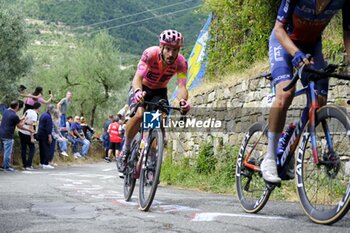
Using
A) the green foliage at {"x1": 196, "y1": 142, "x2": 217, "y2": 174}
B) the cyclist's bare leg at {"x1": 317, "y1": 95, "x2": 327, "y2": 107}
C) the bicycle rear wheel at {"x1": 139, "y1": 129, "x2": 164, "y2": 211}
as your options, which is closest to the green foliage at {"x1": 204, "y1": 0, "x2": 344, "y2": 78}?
the green foliage at {"x1": 196, "y1": 142, "x2": 217, "y2": 174}

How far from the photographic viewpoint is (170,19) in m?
128

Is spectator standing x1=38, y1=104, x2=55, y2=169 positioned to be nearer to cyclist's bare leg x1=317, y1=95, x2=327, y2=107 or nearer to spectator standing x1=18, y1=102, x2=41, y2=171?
spectator standing x1=18, y1=102, x2=41, y2=171

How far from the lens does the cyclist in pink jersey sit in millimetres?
6809

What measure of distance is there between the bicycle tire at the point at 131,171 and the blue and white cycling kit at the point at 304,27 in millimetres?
2587

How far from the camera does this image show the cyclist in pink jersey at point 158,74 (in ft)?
22.3

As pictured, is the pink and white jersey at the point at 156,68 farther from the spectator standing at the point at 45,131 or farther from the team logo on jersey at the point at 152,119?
the spectator standing at the point at 45,131

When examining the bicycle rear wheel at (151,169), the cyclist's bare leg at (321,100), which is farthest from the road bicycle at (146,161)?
the cyclist's bare leg at (321,100)

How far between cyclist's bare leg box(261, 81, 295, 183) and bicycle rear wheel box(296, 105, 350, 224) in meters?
0.32

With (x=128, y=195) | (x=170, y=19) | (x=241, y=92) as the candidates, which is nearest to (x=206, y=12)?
(x=241, y=92)

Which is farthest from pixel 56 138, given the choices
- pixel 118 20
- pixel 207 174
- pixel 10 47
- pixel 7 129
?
pixel 118 20

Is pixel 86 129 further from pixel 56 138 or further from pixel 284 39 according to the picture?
pixel 284 39

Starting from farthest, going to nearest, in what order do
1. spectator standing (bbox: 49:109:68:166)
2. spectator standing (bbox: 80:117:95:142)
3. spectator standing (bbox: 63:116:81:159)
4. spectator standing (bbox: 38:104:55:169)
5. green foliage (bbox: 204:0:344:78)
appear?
spectator standing (bbox: 80:117:95:142) < spectator standing (bbox: 63:116:81:159) < spectator standing (bbox: 49:109:68:166) < spectator standing (bbox: 38:104:55:169) < green foliage (bbox: 204:0:344:78)

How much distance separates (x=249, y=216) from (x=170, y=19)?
124826 mm

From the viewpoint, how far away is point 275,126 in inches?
210
